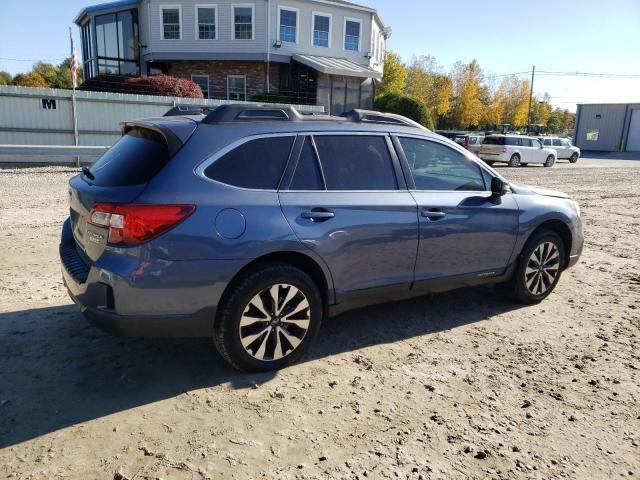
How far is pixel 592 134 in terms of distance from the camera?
5034 centimetres

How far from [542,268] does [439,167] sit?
155cm

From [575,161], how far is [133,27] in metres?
28.2

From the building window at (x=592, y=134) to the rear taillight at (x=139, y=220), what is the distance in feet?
182

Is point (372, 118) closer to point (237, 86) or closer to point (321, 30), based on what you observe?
point (237, 86)

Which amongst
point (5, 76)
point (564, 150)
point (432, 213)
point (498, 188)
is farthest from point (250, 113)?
point (5, 76)

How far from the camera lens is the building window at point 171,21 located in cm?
2753

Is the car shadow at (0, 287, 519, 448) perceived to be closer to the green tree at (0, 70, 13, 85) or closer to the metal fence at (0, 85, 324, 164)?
the metal fence at (0, 85, 324, 164)

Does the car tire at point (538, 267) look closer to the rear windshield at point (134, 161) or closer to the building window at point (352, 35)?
the rear windshield at point (134, 161)

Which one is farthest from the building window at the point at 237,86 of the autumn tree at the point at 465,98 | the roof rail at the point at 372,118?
the autumn tree at the point at 465,98

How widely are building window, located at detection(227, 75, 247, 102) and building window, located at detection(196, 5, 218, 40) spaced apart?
7.87 feet

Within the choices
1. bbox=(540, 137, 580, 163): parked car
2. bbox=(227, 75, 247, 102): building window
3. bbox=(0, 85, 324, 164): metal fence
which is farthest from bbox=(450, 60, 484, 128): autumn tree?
bbox=(0, 85, 324, 164): metal fence

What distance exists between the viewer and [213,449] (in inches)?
108

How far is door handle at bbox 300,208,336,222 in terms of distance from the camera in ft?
11.5

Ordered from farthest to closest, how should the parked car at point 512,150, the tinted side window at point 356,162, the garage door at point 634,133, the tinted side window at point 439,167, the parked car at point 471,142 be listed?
the garage door at point 634,133 < the parked car at point 471,142 < the parked car at point 512,150 < the tinted side window at point 439,167 < the tinted side window at point 356,162
